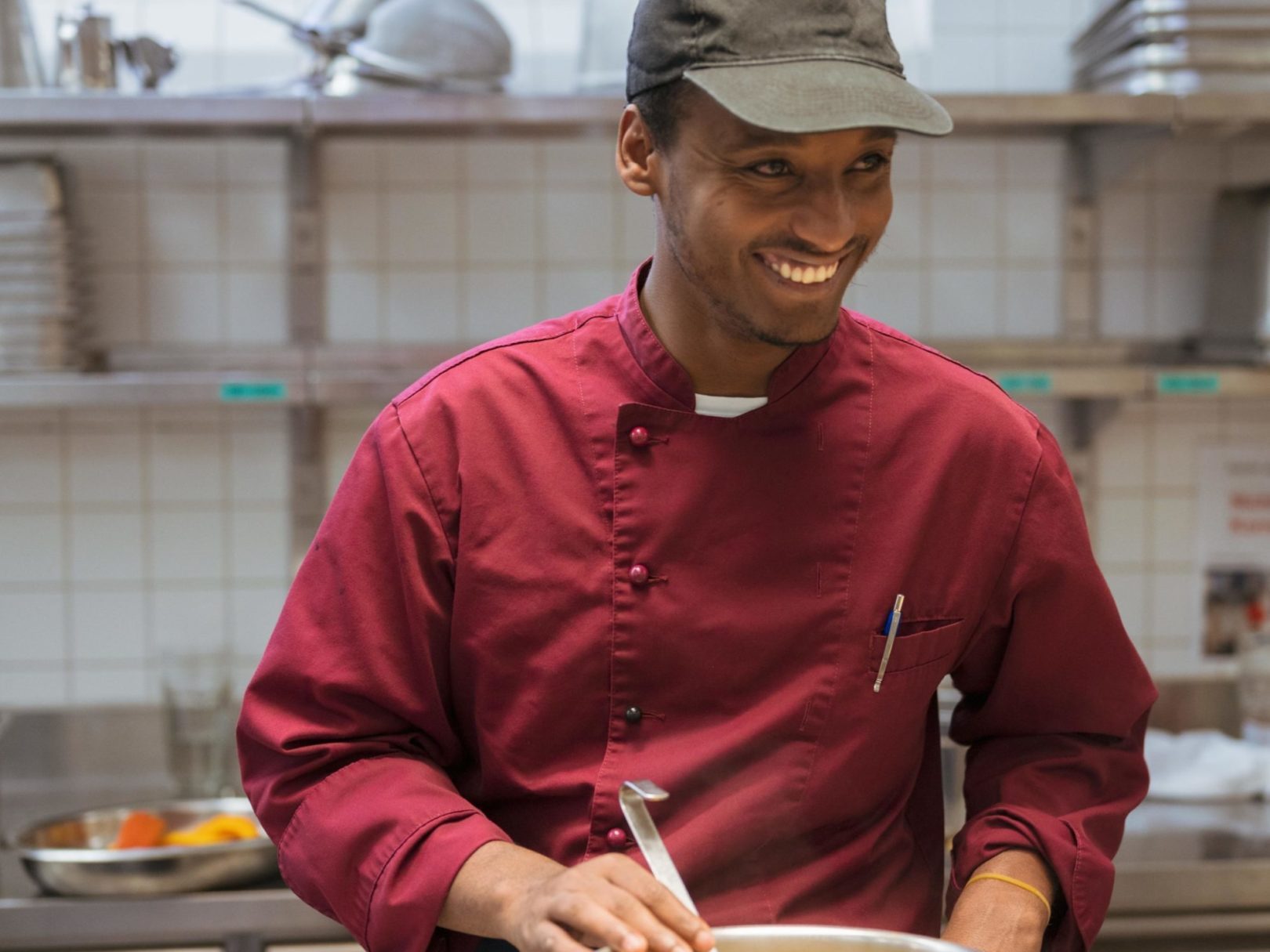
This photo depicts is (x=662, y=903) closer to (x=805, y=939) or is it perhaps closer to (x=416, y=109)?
(x=805, y=939)

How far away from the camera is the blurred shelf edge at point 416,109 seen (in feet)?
6.49

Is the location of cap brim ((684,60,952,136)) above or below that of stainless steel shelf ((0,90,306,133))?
below

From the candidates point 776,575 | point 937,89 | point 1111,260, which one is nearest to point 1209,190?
point 1111,260

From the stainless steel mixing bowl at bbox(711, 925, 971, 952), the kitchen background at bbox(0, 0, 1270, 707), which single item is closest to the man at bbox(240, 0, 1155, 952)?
the stainless steel mixing bowl at bbox(711, 925, 971, 952)

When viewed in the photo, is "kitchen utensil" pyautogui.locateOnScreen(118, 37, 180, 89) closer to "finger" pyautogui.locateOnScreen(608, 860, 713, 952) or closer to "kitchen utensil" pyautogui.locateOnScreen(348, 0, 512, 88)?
"kitchen utensil" pyautogui.locateOnScreen(348, 0, 512, 88)

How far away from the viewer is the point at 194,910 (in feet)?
5.85

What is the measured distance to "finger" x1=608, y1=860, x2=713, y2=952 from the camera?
86 centimetres

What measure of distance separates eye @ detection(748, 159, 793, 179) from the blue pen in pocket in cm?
36

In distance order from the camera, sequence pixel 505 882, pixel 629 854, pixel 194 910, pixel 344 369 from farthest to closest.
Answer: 1. pixel 344 369
2. pixel 194 910
3. pixel 629 854
4. pixel 505 882

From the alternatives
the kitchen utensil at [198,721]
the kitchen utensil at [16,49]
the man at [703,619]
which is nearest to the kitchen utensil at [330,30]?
the kitchen utensil at [16,49]

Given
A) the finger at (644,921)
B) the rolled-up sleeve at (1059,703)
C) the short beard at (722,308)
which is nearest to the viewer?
the finger at (644,921)

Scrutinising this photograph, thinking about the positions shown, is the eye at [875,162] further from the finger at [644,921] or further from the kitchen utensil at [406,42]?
the kitchen utensil at [406,42]

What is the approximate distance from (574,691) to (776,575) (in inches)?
7.3

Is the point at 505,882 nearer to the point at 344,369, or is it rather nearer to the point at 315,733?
the point at 315,733
